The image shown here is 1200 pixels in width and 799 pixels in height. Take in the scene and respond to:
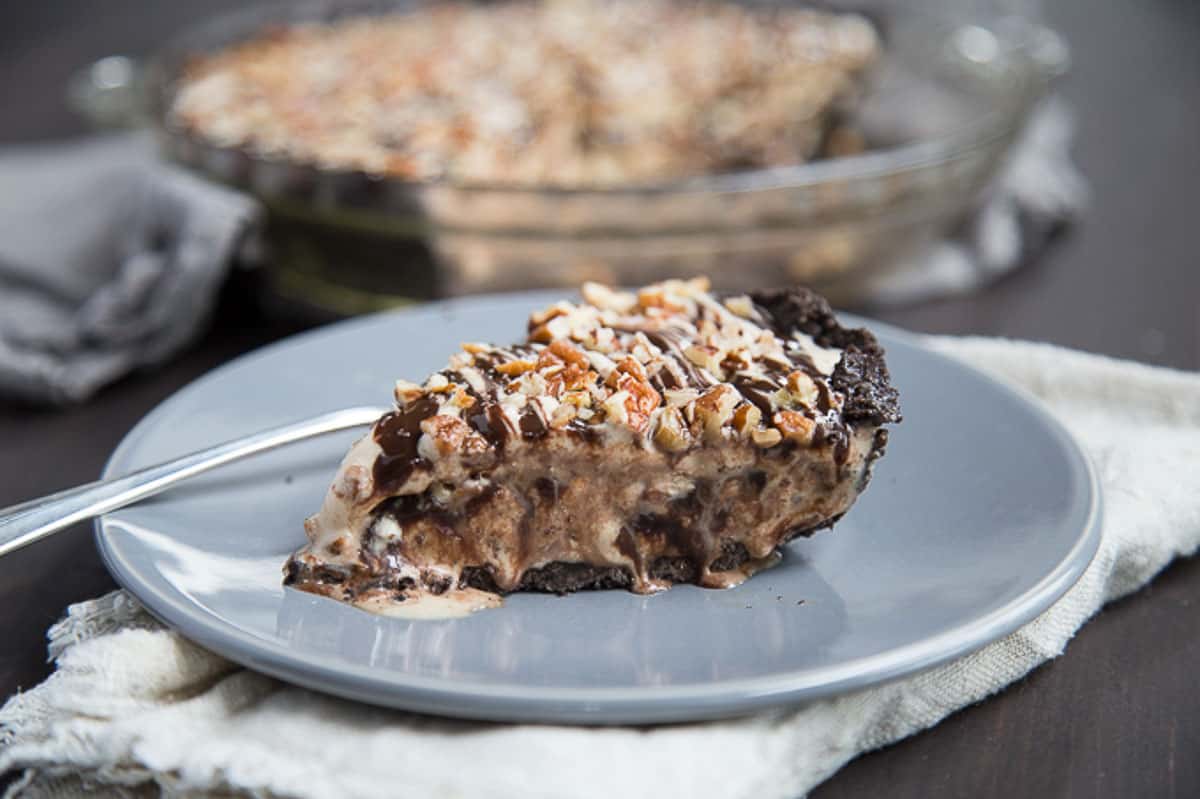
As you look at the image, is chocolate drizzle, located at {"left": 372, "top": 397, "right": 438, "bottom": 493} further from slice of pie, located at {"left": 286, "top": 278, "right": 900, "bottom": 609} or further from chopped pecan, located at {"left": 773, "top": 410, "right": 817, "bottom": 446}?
chopped pecan, located at {"left": 773, "top": 410, "right": 817, "bottom": 446}

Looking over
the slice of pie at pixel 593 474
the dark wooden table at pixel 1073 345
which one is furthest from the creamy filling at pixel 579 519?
the dark wooden table at pixel 1073 345

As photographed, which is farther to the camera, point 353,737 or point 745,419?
point 745,419

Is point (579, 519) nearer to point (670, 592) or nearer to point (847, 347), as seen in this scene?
point (670, 592)

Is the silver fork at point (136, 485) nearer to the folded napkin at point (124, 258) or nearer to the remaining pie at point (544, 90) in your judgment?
the folded napkin at point (124, 258)

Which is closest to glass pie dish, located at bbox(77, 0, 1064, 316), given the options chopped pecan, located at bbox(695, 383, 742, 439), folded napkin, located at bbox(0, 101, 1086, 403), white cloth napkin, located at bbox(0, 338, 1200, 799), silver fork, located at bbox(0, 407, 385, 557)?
folded napkin, located at bbox(0, 101, 1086, 403)

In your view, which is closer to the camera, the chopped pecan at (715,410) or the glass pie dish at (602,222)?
the chopped pecan at (715,410)

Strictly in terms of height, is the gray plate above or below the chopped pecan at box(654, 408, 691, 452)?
below

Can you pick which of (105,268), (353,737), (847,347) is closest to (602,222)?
(847,347)
